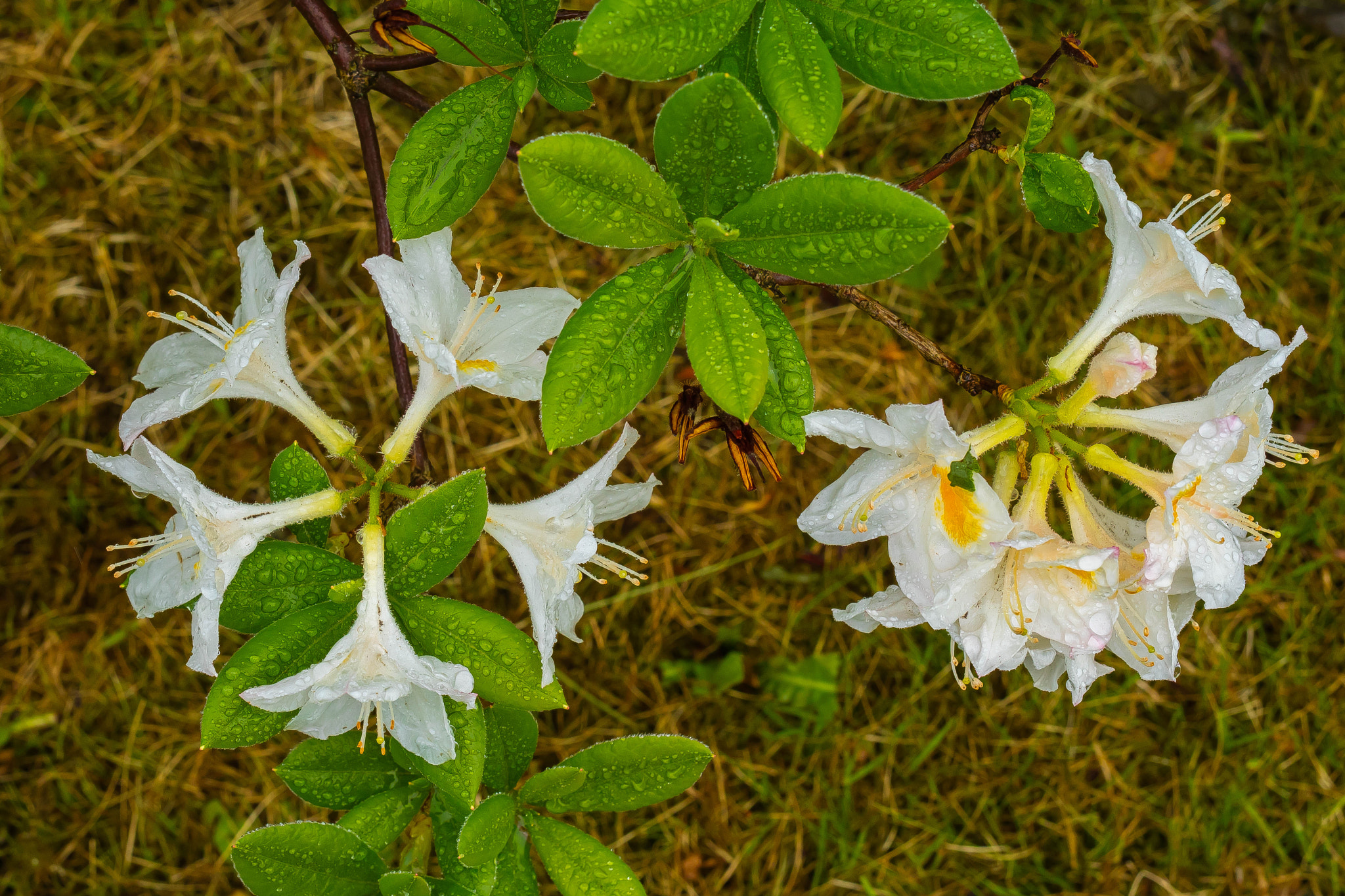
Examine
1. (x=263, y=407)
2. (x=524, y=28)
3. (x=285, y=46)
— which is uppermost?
(x=524, y=28)

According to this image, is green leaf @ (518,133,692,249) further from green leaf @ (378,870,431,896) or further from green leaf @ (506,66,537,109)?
green leaf @ (378,870,431,896)

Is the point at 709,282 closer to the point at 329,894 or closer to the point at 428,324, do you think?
the point at 428,324

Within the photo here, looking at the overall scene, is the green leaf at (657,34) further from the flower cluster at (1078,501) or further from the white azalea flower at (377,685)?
the white azalea flower at (377,685)

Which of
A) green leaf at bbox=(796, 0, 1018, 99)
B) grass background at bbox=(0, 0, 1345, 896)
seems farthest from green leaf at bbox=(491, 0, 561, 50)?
grass background at bbox=(0, 0, 1345, 896)

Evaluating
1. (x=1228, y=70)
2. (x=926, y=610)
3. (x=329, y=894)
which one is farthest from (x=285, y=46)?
(x=1228, y=70)

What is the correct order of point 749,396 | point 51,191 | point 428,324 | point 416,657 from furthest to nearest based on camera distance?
point 51,191 < point 428,324 < point 416,657 < point 749,396

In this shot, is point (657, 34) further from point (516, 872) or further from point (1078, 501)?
point (516, 872)
